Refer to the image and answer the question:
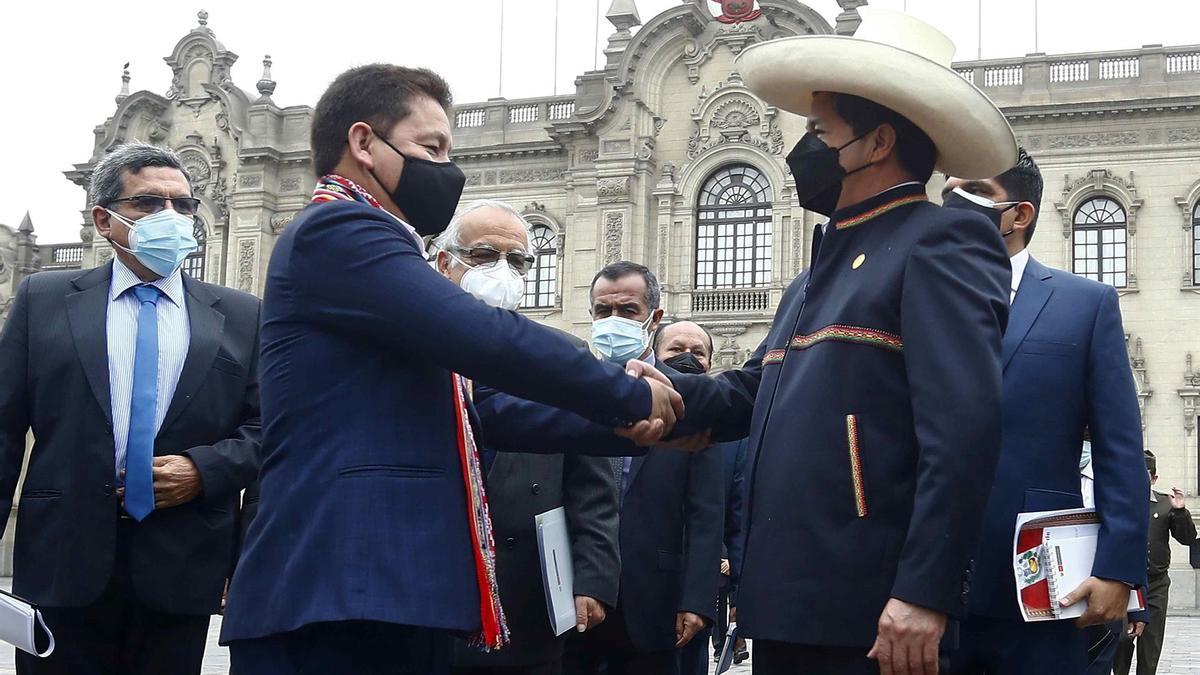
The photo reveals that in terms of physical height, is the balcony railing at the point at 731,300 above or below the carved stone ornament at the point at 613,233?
below

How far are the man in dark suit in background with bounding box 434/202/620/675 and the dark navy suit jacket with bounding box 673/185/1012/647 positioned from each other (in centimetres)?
168

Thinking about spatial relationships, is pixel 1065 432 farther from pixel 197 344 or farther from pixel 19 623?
pixel 19 623

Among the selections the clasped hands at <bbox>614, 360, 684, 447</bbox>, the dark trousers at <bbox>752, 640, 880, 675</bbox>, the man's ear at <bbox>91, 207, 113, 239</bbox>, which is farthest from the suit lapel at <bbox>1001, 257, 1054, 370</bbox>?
the man's ear at <bbox>91, 207, 113, 239</bbox>

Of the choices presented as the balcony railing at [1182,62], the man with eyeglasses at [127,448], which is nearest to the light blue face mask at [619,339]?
the man with eyeglasses at [127,448]

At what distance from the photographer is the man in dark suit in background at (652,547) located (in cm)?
626

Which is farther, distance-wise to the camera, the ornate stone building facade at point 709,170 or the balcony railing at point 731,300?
the balcony railing at point 731,300

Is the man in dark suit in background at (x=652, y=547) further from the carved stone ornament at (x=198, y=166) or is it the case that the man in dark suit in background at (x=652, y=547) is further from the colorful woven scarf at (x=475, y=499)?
the carved stone ornament at (x=198, y=166)

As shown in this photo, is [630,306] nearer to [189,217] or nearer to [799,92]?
[189,217]

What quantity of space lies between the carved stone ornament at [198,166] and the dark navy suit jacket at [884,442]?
34114mm

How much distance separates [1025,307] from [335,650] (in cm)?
265

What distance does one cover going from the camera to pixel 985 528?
449cm

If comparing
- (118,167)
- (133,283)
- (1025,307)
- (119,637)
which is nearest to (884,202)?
(1025,307)

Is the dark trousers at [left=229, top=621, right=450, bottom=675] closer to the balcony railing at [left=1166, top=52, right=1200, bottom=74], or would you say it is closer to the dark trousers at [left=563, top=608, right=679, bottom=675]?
the dark trousers at [left=563, top=608, right=679, bottom=675]

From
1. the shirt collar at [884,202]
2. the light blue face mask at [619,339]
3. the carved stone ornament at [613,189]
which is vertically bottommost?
the light blue face mask at [619,339]
